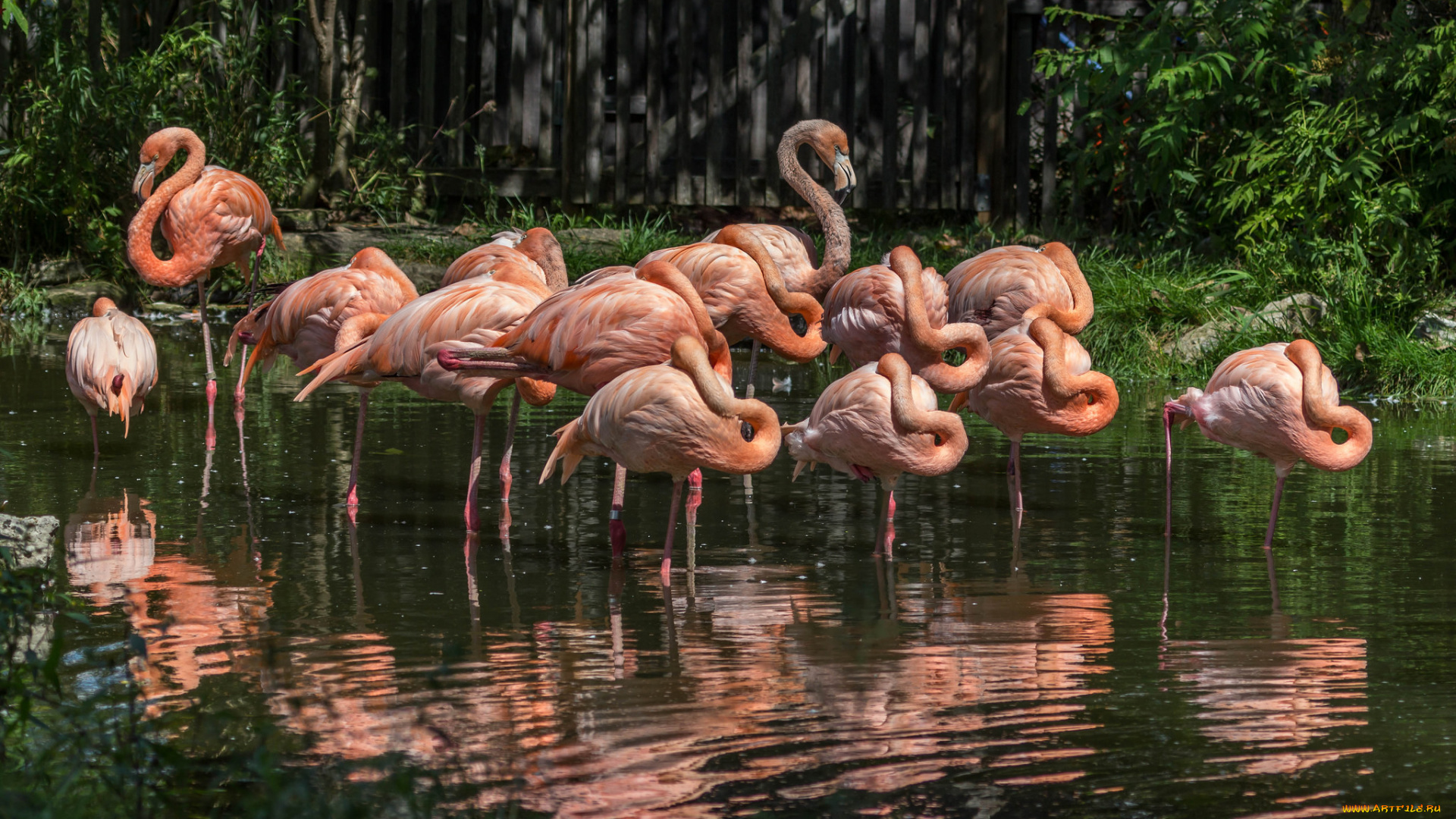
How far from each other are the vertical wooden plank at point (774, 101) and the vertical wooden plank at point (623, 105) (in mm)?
967

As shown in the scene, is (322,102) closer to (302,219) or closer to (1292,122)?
(302,219)

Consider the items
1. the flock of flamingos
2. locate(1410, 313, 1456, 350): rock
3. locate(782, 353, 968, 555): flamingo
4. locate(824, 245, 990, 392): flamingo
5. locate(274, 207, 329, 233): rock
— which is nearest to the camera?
the flock of flamingos

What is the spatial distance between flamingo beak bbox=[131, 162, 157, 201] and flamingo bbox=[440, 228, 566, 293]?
2.38m

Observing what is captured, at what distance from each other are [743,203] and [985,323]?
4684 millimetres

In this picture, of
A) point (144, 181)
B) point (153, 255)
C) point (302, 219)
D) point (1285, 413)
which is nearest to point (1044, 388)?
point (1285, 413)

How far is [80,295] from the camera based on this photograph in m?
10.3

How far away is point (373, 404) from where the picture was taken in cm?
756

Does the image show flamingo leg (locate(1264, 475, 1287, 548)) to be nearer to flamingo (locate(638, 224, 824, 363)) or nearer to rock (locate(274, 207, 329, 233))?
flamingo (locate(638, 224, 824, 363))

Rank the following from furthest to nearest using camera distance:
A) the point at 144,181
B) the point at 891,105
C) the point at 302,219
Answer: the point at 891,105, the point at 302,219, the point at 144,181

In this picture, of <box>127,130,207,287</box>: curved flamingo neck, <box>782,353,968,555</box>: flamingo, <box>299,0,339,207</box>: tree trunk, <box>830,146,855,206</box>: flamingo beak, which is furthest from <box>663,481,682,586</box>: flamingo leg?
<box>299,0,339,207</box>: tree trunk

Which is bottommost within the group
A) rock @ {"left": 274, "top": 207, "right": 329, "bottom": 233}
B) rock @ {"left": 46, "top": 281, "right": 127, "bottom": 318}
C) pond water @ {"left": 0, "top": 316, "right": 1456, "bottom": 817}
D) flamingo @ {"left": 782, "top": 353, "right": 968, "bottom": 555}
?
pond water @ {"left": 0, "top": 316, "right": 1456, "bottom": 817}

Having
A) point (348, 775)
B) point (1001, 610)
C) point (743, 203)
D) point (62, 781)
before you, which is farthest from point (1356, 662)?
point (743, 203)

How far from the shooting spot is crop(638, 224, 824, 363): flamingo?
20.1ft

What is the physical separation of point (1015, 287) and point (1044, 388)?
112 cm
